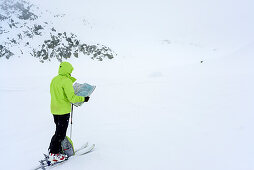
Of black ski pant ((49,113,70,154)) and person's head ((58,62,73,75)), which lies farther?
black ski pant ((49,113,70,154))

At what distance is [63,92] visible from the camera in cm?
351

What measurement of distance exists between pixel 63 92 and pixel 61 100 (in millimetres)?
160

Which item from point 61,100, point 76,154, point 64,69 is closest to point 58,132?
point 61,100

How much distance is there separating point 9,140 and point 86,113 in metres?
2.93

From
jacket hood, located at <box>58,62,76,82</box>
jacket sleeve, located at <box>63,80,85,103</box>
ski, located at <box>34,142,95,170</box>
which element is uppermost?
jacket hood, located at <box>58,62,76,82</box>

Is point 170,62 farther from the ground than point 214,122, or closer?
farther from the ground

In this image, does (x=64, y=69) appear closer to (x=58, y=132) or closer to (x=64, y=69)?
(x=64, y=69)

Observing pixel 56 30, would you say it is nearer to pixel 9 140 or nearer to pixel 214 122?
pixel 9 140

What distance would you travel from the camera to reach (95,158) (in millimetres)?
4035

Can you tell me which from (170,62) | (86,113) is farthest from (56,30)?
(86,113)

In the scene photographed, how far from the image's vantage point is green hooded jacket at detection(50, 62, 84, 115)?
3.44 metres

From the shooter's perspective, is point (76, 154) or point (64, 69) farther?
point (76, 154)

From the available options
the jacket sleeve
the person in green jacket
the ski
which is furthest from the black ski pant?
the jacket sleeve

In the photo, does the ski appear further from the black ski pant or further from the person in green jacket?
the black ski pant
